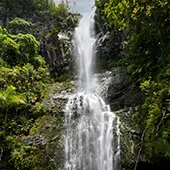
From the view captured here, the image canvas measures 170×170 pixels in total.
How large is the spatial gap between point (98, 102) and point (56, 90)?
301cm

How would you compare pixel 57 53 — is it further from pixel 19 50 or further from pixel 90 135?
pixel 90 135

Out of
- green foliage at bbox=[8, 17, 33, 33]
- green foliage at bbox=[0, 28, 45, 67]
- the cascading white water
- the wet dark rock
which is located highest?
green foliage at bbox=[8, 17, 33, 33]

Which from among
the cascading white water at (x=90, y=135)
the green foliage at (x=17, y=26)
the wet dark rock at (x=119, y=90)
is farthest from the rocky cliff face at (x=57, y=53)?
the cascading white water at (x=90, y=135)

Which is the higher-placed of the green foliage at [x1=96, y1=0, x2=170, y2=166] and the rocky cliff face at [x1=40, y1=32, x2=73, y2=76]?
the rocky cliff face at [x1=40, y1=32, x2=73, y2=76]

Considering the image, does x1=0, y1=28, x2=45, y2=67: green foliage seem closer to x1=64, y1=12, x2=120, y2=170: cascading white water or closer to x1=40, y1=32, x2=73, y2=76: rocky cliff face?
x1=40, y1=32, x2=73, y2=76: rocky cliff face

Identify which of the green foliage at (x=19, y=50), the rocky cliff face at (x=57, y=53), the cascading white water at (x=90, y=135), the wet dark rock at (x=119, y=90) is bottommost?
the cascading white water at (x=90, y=135)

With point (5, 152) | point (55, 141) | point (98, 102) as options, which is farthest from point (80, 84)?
point (5, 152)

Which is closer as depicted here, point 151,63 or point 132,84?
point 151,63

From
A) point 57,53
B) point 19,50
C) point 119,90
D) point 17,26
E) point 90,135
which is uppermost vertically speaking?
point 17,26

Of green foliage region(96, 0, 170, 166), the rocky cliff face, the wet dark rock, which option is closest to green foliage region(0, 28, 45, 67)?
the rocky cliff face

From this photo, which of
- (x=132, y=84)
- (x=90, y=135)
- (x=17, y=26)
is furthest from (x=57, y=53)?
(x=90, y=135)

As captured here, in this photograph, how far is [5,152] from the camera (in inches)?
288

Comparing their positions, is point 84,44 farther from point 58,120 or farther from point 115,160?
point 115,160

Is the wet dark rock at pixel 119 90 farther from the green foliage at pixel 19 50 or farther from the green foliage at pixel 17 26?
the green foliage at pixel 17 26
